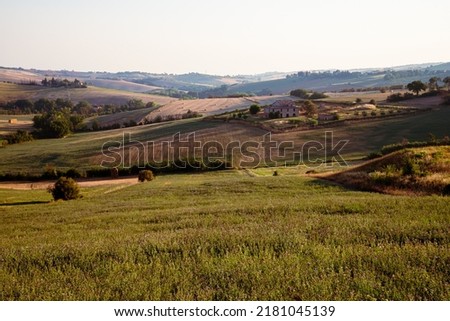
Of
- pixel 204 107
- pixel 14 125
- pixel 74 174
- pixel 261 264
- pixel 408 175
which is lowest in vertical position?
pixel 74 174

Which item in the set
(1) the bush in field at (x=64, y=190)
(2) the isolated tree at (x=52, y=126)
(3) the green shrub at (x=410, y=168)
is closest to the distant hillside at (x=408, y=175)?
(3) the green shrub at (x=410, y=168)

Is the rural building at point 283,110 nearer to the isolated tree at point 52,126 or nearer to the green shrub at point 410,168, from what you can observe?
the isolated tree at point 52,126

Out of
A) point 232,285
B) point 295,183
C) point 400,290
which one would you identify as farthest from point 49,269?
point 295,183

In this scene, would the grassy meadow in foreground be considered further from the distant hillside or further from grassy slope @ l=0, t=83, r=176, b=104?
grassy slope @ l=0, t=83, r=176, b=104

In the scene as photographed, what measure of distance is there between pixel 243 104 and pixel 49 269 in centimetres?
11960

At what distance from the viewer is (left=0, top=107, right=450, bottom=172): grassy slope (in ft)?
211

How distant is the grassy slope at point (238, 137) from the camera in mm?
64438

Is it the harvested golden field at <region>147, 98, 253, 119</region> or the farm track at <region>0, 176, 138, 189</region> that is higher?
the harvested golden field at <region>147, 98, 253, 119</region>

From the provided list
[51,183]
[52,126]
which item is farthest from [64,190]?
[52,126]

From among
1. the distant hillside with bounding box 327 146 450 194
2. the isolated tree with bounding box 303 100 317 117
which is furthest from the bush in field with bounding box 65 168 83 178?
the isolated tree with bounding box 303 100 317 117

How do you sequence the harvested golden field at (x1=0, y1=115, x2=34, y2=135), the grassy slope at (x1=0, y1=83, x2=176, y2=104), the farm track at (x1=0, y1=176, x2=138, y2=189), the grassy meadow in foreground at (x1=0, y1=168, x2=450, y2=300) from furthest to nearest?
1. the grassy slope at (x1=0, y1=83, x2=176, y2=104)
2. the harvested golden field at (x1=0, y1=115, x2=34, y2=135)
3. the farm track at (x1=0, y1=176, x2=138, y2=189)
4. the grassy meadow in foreground at (x1=0, y1=168, x2=450, y2=300)

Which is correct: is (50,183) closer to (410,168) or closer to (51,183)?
(51,183)

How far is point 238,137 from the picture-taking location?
73.2 meters
